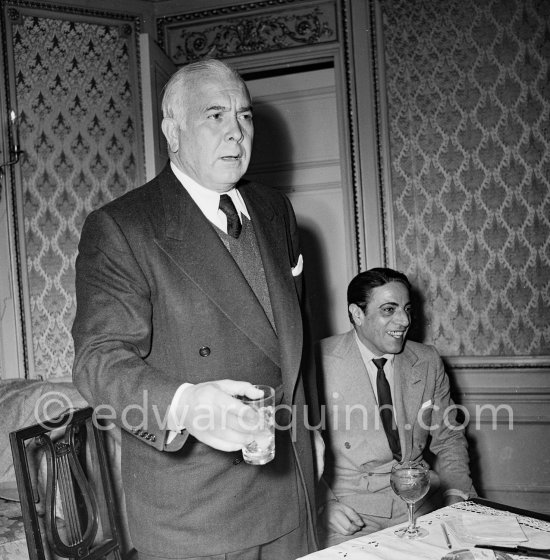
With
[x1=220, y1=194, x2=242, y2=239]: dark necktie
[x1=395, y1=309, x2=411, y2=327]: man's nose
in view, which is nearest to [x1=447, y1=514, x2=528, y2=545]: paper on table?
[x1=220, y1=194, x2=242, y2=239]: dark necktie

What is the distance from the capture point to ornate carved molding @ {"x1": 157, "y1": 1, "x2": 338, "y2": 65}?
163 inches

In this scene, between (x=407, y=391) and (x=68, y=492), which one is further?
(x=407, y=391)

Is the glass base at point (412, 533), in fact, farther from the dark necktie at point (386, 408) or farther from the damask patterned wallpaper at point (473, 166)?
the damask patterned wallpaper at point (473, 166)

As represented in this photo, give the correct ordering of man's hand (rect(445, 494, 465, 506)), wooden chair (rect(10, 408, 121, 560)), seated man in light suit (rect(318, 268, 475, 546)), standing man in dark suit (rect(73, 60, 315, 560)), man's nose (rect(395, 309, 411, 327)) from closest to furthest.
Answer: standing man in dark suit (rect(73, 60, 315, 560))
wooden chair (rect(10, 408, 121, 560))
man's hand (rect(445, 494, 465, 506))
seated man in light suit (rect(318, 268, 475, 546))
man's nose (rect(395, 309, 411, 327))

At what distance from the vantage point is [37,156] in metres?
3.96

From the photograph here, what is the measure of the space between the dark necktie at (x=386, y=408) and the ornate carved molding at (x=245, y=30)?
2289 mm

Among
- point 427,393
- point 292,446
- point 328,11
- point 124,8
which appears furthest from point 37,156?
point 292,446

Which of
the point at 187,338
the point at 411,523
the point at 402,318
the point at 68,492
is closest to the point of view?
the point at 187,338

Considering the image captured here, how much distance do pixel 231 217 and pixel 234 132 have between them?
210mm

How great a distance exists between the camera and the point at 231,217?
1636 millimetres

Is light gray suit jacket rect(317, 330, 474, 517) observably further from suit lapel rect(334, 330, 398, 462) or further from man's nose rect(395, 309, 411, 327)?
man's nose rect(395, 309, 411, 327)

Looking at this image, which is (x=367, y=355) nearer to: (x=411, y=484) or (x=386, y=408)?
(x=386, y=408)

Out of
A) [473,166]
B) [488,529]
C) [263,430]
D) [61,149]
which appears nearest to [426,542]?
[488,529]

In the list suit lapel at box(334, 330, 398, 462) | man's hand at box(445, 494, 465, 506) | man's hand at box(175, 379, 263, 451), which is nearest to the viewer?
man's hand at box(175, 379, 263, 451)
